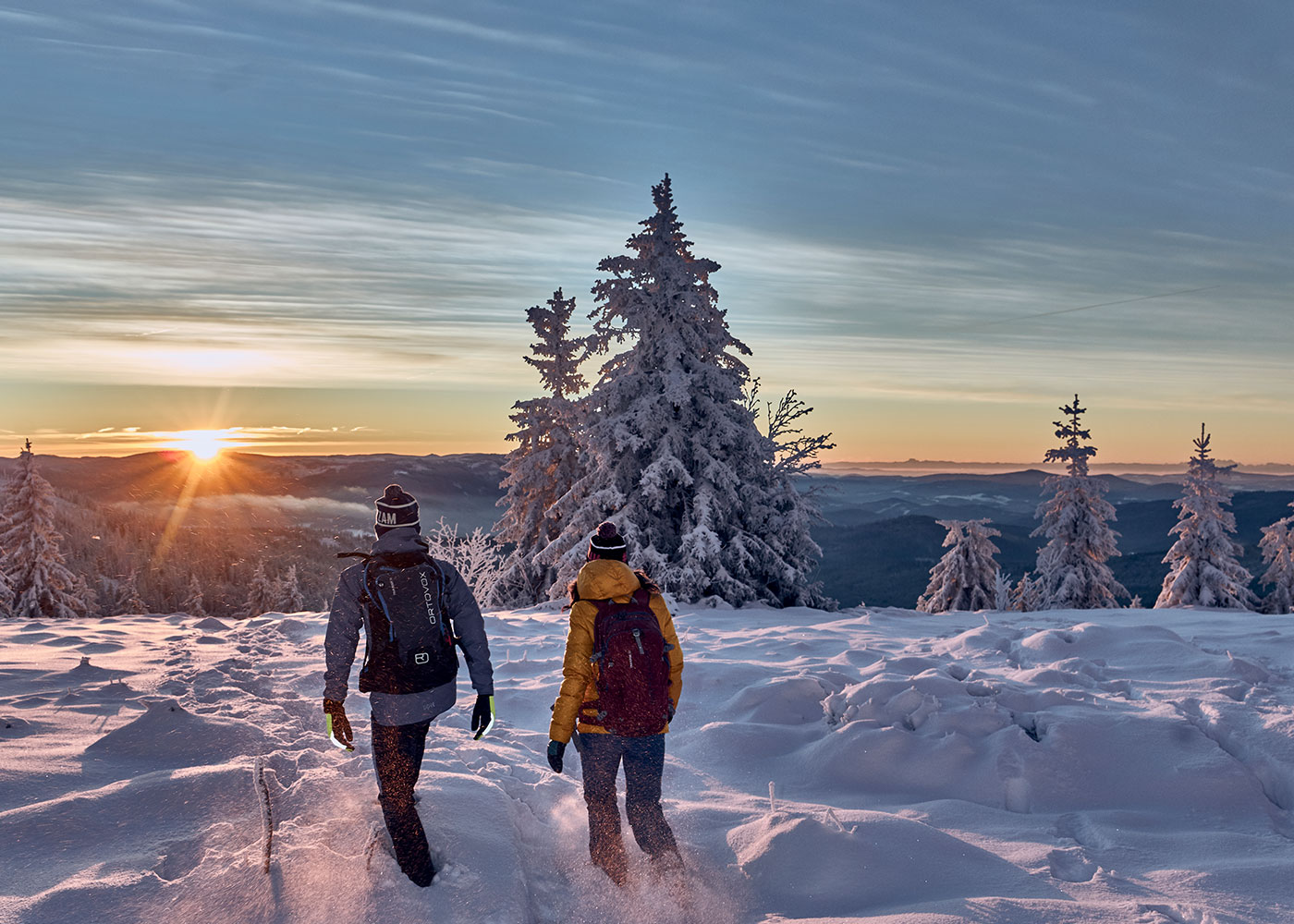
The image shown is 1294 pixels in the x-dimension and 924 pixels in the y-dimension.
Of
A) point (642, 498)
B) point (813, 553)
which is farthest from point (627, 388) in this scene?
point (813, 553)

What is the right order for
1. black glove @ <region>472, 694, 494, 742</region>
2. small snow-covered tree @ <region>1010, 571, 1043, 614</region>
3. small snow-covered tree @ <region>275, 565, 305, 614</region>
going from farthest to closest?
small snow-covered tree @ <region>275, 565, 305, 614</region> < small snow-covered tree @ <region>1010, 571, 1043, 614</region> < black glove @ <region>472, 694, 494, 742</region>

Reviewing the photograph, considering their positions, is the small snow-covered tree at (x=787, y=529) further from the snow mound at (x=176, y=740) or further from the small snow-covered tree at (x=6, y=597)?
the small snow-covered tree at (x=6, y=597)

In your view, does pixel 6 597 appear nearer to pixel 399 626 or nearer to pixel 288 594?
pixel 399 626

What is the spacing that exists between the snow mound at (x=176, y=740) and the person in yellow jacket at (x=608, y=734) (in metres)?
3.44

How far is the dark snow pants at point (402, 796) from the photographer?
4152 mm

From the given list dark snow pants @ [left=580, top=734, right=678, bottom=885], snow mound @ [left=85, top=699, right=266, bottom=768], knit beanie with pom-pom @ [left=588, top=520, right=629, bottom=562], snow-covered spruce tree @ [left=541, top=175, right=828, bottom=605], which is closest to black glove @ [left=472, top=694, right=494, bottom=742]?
dark snow pants @ [left=580, top=734, right=678, bottom=885]

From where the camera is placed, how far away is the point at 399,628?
13.9ft

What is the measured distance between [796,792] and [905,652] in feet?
15.4

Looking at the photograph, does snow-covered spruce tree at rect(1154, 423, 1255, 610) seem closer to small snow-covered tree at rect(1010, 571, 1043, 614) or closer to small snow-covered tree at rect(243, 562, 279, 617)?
small snow-covered tree at rect(1010, 571, 1043, 614)

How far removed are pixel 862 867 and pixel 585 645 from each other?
220 centimetres

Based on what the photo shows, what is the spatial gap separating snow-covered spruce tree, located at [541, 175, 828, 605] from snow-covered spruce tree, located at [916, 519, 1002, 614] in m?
16.2

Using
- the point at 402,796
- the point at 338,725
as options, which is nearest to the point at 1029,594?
the point at 402,796

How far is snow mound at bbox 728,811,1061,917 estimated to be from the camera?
14.1ft

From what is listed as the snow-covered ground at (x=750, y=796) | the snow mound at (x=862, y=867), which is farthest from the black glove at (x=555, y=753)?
the snow mound at (x=862, y=867)
